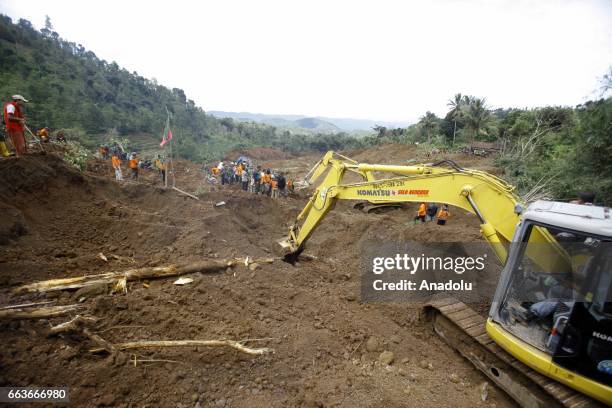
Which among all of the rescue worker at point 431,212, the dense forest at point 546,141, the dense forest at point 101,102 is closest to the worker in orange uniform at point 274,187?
the rescue worker at point 431,212

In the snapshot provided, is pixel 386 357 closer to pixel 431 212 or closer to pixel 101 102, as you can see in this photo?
pixel 431 212

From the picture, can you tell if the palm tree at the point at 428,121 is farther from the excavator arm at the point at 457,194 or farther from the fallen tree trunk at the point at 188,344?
the fallen tree trunk at the point at 188,344

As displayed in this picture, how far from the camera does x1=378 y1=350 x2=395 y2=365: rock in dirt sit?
4273mm

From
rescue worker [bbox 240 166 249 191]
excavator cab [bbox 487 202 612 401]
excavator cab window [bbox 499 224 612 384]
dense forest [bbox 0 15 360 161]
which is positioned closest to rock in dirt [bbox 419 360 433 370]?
excavator cab [bbox 487 202 612 401]

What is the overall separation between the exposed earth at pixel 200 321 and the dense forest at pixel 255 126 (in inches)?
228

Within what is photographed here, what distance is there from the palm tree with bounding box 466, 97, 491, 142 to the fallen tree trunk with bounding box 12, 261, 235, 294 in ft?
91.9

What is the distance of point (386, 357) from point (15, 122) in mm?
8941

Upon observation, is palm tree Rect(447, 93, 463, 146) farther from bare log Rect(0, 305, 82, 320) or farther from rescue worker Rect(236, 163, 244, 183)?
bare log Rect(0, 305, 82, 320)

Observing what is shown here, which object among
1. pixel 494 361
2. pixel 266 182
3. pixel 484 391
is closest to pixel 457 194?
pixel 494 361

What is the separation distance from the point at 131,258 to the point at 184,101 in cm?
5689

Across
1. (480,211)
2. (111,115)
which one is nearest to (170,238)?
(480,211)

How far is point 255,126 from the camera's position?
57812mm

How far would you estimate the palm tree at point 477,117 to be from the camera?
89.5 ft

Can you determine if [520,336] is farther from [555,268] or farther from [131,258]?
[131,258]
